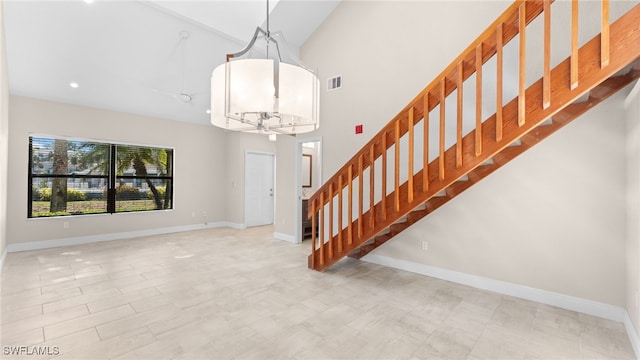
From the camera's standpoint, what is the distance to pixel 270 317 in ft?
8.73

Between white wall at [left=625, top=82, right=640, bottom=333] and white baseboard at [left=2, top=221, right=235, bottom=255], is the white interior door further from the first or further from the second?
white wall at [left=625, top=82, right=640, bottom=333]

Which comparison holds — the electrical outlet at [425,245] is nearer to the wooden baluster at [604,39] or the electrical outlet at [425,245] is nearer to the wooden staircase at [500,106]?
the wooden staircase at [500,106]

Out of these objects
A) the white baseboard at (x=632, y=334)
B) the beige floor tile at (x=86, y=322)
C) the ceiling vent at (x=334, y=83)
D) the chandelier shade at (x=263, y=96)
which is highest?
the ceiling vent at (x=334, y=83)

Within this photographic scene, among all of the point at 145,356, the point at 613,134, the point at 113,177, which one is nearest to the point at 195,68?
the point at 113,177

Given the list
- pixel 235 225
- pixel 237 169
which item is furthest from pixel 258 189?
pixel 235 225

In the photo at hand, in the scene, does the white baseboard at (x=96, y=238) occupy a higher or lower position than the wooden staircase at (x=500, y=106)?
lower

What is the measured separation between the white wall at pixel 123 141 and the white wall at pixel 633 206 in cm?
760

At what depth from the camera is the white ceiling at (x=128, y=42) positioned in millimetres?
3840

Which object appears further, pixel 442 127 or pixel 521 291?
pixel 521 291

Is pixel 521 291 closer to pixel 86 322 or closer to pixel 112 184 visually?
pixel 86 322

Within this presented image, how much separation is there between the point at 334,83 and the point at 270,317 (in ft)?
12.9

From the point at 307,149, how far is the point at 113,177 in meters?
4.38

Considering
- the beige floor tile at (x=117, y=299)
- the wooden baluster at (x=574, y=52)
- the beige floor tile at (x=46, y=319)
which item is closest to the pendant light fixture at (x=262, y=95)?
the wooden baluster at (x=574, y=52)

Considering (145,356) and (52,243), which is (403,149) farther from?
(52,243)
